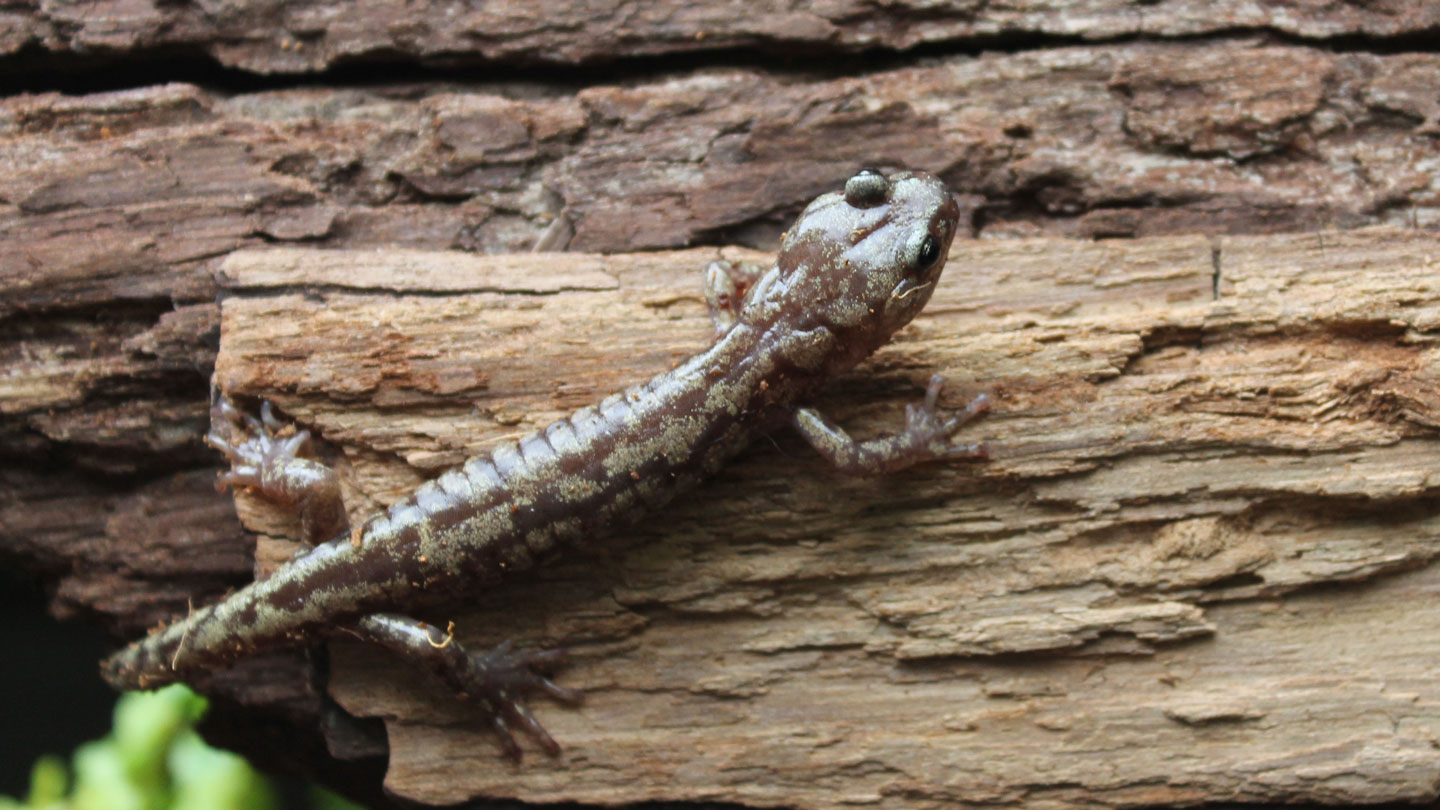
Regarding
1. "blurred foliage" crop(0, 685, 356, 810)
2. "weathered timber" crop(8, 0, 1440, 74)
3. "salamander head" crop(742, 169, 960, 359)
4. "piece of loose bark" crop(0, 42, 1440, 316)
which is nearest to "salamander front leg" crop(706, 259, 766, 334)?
"salamander head" crop(742, 169, 960, 359)

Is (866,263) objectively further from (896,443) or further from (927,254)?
(896,443)

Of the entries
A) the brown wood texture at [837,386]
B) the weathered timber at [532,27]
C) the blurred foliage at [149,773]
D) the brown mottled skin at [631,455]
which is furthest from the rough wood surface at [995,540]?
the blurred foliage at [149,773]

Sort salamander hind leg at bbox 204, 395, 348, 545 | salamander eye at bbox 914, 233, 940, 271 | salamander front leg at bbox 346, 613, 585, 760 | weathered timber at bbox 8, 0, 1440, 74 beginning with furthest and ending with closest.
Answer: weathered timber at bbox 8, 0, 1440, 74
salamander hind leg at bbox 204, 395, 348, 545
salamander front leg at bbox 346, 613, 585, 760
salamander eye at bbox 914, 233, 940, 271

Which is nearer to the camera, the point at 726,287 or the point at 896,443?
the point at 896,443

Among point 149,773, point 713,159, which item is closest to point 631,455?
point 713,159

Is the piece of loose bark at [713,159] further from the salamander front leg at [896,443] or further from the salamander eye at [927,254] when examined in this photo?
the salamander front leg at [896,443]

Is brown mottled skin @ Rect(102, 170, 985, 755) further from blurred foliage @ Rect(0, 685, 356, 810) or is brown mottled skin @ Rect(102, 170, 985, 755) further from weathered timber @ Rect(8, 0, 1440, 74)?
blurred foliage @ Rect(0, 685, 356, 810)

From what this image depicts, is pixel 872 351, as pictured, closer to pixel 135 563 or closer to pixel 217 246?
pixel 217 246
